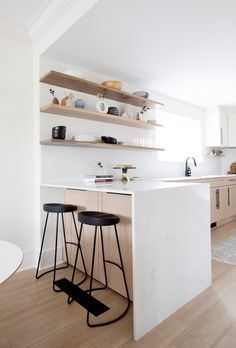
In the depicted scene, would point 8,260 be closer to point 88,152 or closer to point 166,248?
point 166,248

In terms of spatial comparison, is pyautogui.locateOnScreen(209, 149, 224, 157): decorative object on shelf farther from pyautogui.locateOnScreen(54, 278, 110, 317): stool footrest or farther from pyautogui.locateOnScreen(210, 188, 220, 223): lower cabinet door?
pyautogui.locateOnScreen(54, 278, 110, 317): stool footrest

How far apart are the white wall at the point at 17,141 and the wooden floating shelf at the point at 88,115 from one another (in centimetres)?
30

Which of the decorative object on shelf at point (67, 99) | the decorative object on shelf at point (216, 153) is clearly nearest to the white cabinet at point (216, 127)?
the decorative object on shelf at point (216, 153)

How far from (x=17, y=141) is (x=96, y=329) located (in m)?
1.88

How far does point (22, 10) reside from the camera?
207 centimetres

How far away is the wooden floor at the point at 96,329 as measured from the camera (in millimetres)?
1296

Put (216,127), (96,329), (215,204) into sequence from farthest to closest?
(216,127), (215,204), (96,329)

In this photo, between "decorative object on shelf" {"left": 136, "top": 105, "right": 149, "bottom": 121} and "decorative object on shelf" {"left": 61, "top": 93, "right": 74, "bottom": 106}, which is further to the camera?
"decorative object on shelf" {"left": 136, "top": 105, "right": 149, "bottom": 121}

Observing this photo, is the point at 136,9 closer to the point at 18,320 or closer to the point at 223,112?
the point at 18,320

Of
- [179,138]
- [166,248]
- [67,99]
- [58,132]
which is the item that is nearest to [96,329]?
[166,248]

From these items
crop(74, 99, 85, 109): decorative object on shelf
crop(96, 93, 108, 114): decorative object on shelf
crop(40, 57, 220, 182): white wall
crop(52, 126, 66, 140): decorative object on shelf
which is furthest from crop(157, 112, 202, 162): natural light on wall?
crop(52, 126, 66, 140): decorative object on shelf

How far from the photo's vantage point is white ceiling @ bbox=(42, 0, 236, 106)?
5.76ft

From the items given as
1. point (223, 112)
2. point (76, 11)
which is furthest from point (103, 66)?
point (223, 112)

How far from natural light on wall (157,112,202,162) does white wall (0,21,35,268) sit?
2184mm
